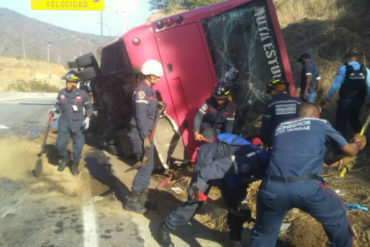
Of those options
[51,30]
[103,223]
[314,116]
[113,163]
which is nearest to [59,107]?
[113,163]

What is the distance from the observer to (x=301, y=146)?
2.52m

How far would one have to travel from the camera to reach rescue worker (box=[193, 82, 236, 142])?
15.3ft

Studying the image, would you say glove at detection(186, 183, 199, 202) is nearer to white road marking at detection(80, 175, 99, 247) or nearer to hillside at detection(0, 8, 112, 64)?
white road marking at detection(80, 175, 99, 247)

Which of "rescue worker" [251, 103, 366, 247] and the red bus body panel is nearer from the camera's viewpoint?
"rescue worker" [251, 103, 366, 247]

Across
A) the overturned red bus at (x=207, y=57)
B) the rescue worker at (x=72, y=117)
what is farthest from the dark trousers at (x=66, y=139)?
the overturned red bus at (x=207, y=57)

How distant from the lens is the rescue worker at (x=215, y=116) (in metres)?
4.66

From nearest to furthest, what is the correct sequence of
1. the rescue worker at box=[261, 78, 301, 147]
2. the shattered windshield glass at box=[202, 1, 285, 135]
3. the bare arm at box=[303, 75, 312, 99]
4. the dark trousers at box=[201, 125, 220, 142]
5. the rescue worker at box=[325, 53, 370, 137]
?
1. the rescue worker at box=[261, 78, 301, 147]
2. the dark trousers at box=[201, 125, 220, 142]
3. the shattered windshield glass at box=[202, 1, 285, 135]
4. the rescue worker at box=[325, 53, 370, 137]
5. the bare arm at box=[303, 75, 312, 99]

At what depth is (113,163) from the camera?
22.1 feet

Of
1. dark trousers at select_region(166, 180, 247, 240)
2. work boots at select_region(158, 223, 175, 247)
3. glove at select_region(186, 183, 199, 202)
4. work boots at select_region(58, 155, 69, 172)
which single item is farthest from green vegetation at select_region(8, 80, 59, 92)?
glove at select_region(186, 183, 199, 202)

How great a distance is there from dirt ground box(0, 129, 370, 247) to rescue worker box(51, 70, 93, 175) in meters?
0.37

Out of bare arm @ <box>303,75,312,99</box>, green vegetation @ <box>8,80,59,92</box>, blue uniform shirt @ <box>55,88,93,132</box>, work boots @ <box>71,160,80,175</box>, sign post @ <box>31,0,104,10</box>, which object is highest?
sign post @ <box>31,0,104,10</box>

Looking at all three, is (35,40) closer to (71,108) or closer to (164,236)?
(71,108)

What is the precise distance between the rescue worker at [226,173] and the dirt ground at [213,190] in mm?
598

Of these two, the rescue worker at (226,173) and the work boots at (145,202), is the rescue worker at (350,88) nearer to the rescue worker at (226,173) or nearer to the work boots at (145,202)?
the rescue worker at (226,173)
